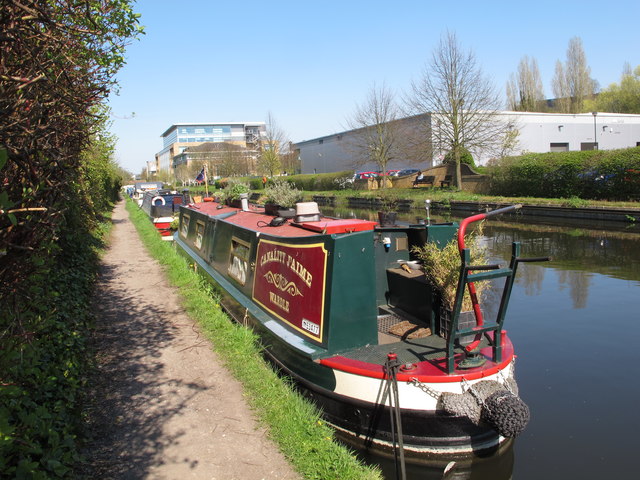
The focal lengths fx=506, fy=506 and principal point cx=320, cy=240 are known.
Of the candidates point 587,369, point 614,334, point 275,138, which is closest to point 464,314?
point 587,369

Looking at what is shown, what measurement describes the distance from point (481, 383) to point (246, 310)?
3.19 m

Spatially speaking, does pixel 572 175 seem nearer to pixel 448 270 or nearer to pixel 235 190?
pixel 235 190

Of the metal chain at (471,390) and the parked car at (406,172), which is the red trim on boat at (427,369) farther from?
the parked car at (406,172)

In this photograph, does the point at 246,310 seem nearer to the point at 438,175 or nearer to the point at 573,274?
the point at 573,274

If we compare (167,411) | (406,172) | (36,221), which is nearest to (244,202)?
(167,411)

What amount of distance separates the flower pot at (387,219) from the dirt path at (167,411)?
244cm

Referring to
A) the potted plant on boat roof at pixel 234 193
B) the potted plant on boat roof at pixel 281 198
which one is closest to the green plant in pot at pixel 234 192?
the potted plant on boat roof at pixel 234 193

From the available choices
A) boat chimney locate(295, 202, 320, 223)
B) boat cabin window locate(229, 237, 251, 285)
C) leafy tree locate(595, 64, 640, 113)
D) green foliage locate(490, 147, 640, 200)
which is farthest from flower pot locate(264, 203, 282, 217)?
leafy tree locate(595, 64, 640, 113)

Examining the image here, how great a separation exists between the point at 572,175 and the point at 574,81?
38.9 m

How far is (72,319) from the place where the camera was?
5.52m

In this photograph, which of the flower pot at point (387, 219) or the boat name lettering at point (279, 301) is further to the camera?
the flower pot at point (387, 219)

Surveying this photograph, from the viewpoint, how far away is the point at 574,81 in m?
53.1

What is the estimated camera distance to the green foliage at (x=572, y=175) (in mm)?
18391

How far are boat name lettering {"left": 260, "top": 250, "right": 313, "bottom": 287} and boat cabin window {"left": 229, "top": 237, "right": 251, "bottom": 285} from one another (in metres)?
0.75
